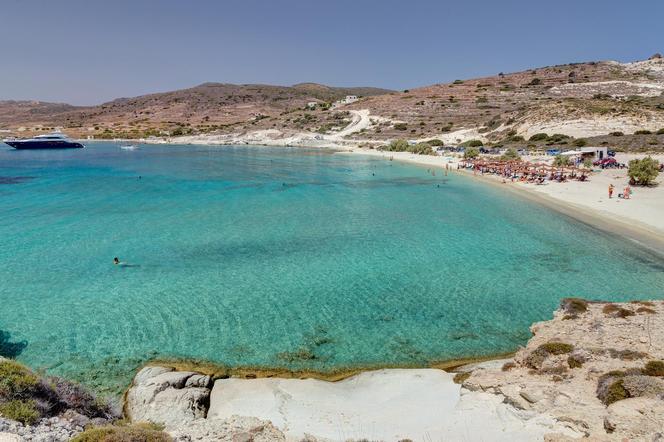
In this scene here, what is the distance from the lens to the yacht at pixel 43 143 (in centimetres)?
11088

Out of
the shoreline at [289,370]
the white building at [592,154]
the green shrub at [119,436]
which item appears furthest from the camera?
the white building at [592,154]

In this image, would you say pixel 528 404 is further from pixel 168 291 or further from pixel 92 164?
pixel 92 164

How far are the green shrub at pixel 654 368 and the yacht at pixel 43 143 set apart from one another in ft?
449

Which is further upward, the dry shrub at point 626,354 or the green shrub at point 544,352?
the dry shrub at point 626,354

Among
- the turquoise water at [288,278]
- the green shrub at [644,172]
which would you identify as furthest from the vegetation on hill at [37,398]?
the green shrub at [644,172]

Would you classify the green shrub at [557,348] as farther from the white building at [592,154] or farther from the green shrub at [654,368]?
the white building at [592,154]

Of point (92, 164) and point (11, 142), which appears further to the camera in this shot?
point (11, 142)

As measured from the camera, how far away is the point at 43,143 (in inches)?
4496

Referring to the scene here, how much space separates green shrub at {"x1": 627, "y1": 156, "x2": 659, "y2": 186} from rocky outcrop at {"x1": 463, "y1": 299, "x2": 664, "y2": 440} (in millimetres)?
31756

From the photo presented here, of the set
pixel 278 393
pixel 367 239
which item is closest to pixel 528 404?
pixel 278 393

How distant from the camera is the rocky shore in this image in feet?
28.8

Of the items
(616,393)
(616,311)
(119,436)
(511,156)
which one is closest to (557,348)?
(616,393)

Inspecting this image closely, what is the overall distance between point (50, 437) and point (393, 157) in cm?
8533

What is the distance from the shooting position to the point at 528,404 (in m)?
10.1
